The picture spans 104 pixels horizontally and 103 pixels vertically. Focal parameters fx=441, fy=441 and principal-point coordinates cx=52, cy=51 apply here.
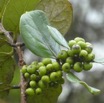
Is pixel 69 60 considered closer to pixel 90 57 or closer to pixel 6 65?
pixel 90 57

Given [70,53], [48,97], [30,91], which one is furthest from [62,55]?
[48,97]

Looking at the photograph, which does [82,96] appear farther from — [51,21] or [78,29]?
[51,21]

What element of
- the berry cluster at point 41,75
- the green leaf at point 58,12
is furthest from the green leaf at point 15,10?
the berry cluster at point 41,75

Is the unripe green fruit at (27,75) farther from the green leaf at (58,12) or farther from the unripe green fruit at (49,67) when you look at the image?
the green leaf at (58,12)

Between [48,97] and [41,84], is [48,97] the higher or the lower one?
the lower one

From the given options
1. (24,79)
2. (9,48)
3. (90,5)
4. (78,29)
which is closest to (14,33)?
(9,48)

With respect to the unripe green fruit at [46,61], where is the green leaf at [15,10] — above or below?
above
